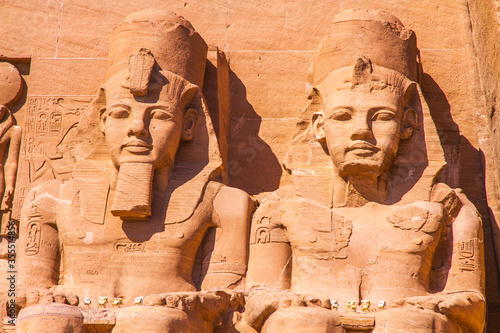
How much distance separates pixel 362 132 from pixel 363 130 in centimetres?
2

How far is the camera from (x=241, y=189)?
393 inches

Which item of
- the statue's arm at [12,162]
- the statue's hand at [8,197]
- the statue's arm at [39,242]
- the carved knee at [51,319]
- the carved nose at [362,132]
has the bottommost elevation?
the carved knee at [51,319]

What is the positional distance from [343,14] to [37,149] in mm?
2809

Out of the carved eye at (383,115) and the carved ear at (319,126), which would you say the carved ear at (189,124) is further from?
the carved eye at (383,115)

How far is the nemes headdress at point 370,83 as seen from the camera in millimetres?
9109

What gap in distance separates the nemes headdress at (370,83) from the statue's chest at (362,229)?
172mm

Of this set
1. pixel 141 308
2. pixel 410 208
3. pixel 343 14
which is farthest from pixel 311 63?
pixel 141 308

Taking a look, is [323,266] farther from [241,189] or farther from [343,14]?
[343,14]

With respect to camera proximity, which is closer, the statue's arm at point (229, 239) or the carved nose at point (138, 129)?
the statue's arm at point (229, 239)

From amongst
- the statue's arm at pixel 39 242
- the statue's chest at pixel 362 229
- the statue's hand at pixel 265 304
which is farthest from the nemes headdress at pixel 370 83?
the statue's arm at pixel 39 242

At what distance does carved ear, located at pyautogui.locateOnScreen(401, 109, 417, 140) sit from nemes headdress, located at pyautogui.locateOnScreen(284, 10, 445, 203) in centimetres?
5

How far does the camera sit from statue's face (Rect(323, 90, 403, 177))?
887 cm

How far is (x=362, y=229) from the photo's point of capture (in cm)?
886

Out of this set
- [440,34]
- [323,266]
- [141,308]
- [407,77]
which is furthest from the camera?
[440,34]
